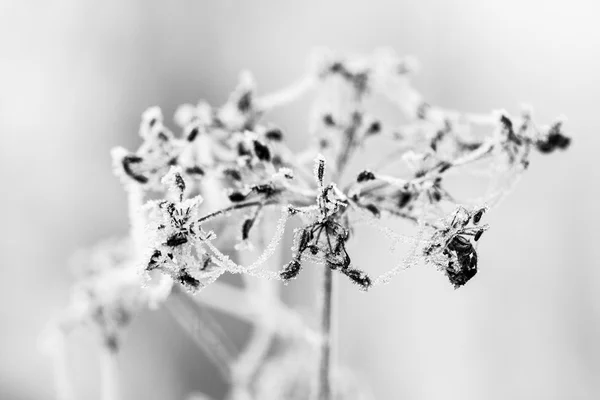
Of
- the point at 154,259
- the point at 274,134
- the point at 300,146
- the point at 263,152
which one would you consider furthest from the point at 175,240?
the point at 300,146

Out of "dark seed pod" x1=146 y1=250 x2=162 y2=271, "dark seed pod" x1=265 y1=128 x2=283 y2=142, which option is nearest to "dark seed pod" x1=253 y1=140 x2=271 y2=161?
"dark seed pod" x1=265 y1=128 x2=283 y2=142

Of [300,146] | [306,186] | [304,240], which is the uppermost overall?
[300,146]

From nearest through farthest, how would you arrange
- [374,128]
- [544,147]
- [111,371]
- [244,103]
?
[544,147] < [374,128] < [244,103] < [111,371]

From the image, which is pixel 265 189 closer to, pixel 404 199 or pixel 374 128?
pixel 404 199

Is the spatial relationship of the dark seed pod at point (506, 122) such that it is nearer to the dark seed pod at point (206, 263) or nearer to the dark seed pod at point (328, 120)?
the dark seed pod at point (328, 120)

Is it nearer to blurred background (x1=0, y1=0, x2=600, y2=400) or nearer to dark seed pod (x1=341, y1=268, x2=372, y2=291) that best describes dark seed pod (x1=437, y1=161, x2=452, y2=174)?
dark seed pod (x1=341, y1=268, x2=372, y2=291)

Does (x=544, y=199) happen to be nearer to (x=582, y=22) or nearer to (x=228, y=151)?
(x=582, y=22)

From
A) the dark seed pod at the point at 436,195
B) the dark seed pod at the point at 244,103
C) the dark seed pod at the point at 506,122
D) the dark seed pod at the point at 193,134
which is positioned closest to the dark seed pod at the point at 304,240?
the dark seed pod at the point at 436,195
